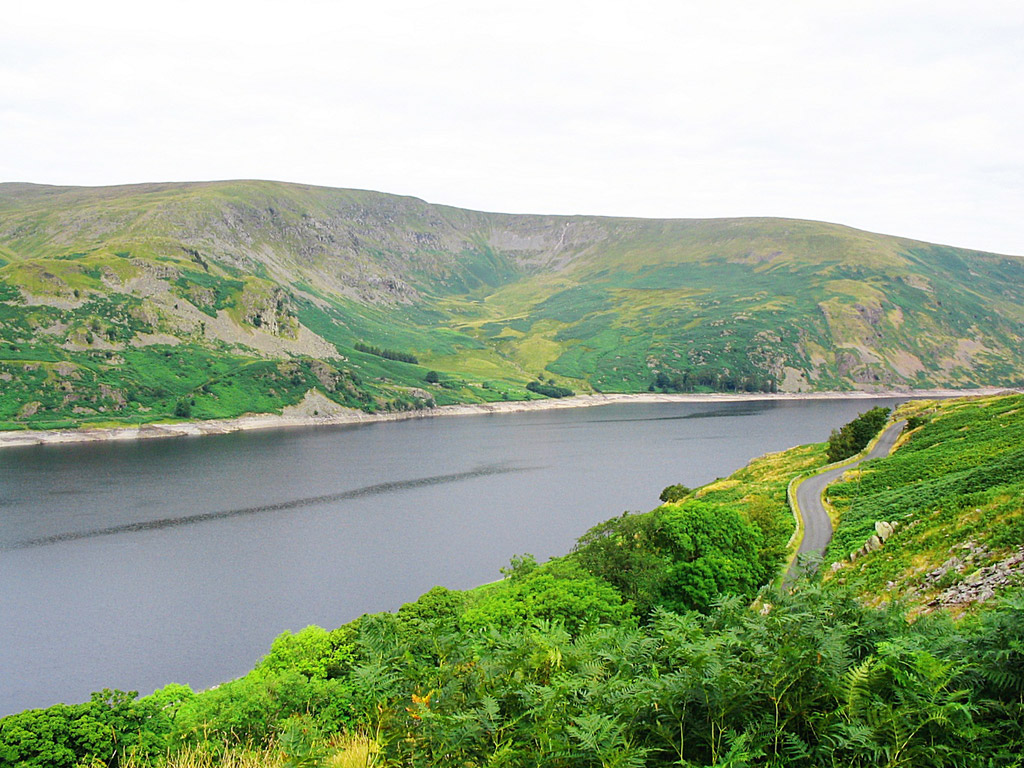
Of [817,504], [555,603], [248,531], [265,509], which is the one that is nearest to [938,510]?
[555,603]

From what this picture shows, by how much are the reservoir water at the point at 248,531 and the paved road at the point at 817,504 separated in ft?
101

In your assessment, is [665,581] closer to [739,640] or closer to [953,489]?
[953,489]

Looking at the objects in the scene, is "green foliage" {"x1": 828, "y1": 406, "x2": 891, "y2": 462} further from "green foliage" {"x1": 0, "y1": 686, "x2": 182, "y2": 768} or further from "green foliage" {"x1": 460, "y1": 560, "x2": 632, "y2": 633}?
"green foliage" {"x1": 0, "y1": 686, "x2": 182, "y2": 768}

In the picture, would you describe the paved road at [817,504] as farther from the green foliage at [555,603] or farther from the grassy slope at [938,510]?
the green foliage at [555,603]

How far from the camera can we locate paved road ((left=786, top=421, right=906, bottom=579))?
132 ft

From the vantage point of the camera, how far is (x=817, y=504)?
163ft

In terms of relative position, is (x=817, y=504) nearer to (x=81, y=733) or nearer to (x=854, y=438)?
(x=854, y=438)

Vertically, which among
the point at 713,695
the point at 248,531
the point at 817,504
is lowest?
the point at 248,531

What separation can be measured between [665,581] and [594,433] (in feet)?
495

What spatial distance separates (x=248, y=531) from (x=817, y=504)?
71.2m

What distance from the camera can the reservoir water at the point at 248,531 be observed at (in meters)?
54.5

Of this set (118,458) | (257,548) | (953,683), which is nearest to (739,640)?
(953,683)

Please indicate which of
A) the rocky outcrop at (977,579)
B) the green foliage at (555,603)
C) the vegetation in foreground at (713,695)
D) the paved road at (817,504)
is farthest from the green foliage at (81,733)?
the paved road at (817,504)

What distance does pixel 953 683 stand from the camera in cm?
861
